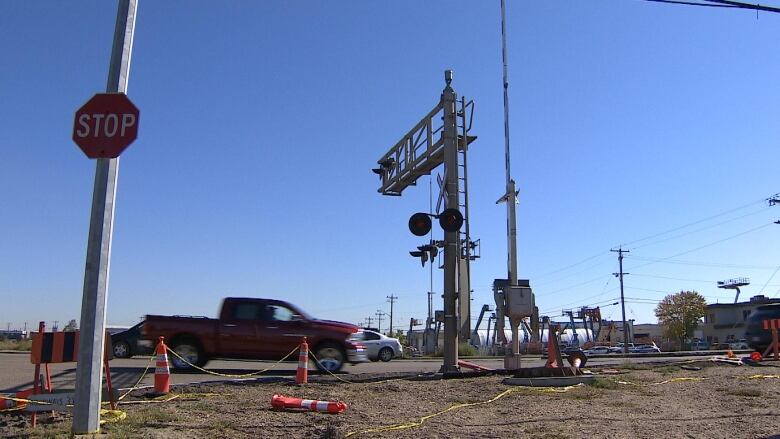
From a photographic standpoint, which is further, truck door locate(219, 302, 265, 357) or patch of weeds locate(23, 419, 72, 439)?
truck door locate(219, 302, 265, 357)

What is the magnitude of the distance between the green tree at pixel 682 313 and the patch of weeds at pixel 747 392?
8087cm

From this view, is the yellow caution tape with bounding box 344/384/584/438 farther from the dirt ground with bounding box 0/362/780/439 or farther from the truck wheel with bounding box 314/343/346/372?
the truck wheel with bounding box 314/343/346/372

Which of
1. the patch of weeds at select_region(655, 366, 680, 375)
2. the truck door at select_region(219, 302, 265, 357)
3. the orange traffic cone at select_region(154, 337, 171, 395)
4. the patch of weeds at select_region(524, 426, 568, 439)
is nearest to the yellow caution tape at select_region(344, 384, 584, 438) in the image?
the patch of weeds at select_region(524, 426, 568, 439)

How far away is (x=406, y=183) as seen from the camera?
1745 centimetres

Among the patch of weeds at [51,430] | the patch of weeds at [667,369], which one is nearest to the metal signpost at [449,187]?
the patch of weeds at [667,369]

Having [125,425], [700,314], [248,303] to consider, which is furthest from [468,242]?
[700,314]

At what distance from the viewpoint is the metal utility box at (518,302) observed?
13.1 m

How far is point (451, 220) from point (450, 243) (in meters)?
0.56

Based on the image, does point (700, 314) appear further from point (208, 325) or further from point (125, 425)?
A: point (125, 425)

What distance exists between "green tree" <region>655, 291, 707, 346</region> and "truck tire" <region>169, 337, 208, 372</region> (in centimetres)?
8058

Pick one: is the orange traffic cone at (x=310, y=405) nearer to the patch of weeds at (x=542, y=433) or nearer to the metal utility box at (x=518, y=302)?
the patch of weeds at (x=542, y=433)

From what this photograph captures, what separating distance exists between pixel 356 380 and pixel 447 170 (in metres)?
5.03

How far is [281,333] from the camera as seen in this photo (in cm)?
1510

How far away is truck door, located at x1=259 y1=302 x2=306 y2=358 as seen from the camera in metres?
15.0
